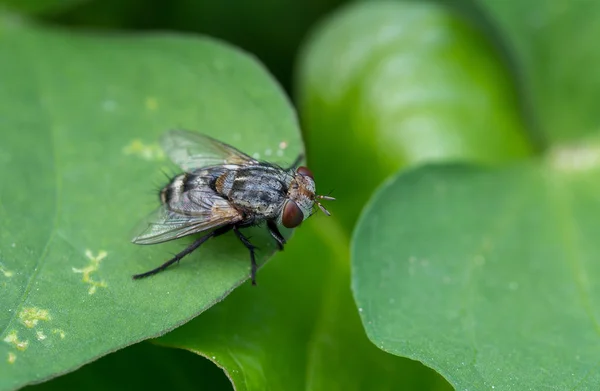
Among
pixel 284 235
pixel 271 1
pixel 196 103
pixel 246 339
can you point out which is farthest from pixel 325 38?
pixel 246 339

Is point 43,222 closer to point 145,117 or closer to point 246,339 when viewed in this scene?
Answer: point 145,117

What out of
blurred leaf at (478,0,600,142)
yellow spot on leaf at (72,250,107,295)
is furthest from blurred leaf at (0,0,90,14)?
blurred leaf at (478,0,600,142)

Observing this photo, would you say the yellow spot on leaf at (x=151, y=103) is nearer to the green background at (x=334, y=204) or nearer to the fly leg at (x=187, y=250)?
the green background at (x=334, y=204)

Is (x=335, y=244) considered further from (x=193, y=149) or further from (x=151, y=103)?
(x=151, y=103)

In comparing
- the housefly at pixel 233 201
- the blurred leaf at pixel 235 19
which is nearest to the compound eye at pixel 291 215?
the housefly at pixel 233 201

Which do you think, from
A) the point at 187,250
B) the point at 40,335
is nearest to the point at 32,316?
the point at 40,335
